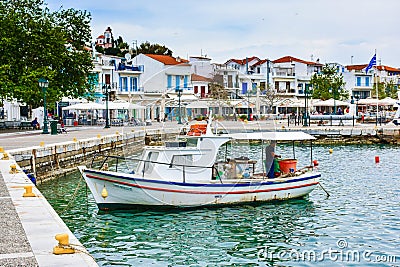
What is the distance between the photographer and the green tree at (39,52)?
46.2m

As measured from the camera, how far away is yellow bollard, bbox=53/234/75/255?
10.0 meters

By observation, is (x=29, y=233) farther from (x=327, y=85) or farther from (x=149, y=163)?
(x=327, y=85)

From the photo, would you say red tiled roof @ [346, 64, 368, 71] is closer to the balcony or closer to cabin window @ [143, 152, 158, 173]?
the balcony

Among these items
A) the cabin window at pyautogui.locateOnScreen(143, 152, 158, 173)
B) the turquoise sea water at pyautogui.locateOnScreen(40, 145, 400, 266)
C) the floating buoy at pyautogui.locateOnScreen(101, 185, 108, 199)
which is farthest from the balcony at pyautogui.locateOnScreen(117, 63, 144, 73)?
the floating buoy at pyautogui.locateOnScreen(101, 185, 108, 199)

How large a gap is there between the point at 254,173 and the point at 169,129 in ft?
13.1

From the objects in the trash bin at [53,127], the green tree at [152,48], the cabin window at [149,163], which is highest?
the green tree at [152,48]

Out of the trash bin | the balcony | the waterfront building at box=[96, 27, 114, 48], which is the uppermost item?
the waterfront building at box=[96, 27, 114, 48]

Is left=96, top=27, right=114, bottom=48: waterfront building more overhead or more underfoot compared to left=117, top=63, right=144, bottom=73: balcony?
more overhead

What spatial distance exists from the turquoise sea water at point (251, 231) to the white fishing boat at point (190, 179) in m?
0.41

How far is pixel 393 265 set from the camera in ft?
45.4

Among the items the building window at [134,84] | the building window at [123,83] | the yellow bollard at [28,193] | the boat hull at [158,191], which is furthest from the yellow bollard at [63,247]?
the building window at [134,84]

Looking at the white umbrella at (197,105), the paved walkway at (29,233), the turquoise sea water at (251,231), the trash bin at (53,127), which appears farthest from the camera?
the trash bin at (53,127)

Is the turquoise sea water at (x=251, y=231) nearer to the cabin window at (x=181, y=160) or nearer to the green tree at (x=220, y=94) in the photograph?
the cabin window at (x=181, y=160)

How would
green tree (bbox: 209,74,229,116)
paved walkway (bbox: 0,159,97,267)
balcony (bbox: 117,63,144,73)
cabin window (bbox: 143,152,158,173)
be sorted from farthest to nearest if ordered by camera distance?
1. balcony (bbox: 117,63,144,73)
2. green tree (bbox: 209,74,229,116)
3. cabin window (bbox: 143,152,158,173)
4. paved walkway (bbox: 0,159,97,267)
